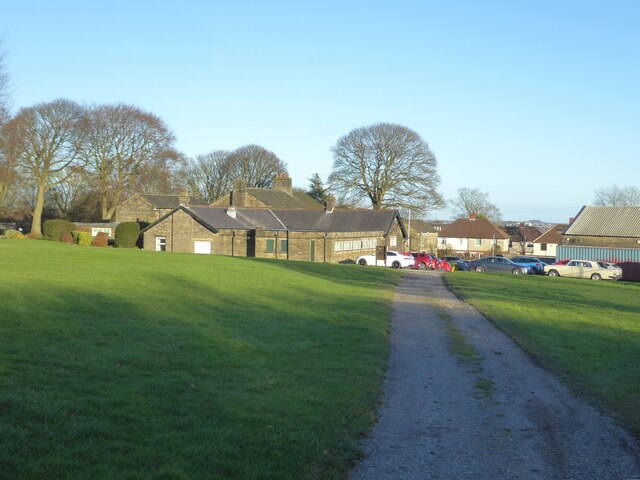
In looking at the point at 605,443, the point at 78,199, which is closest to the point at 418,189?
the point at 78,199

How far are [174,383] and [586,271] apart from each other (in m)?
46.6

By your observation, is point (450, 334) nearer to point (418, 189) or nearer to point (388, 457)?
point (388, 457)

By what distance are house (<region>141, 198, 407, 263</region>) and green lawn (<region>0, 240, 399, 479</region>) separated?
3592 centimetres

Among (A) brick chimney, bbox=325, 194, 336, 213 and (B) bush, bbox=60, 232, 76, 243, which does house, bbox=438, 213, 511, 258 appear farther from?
(B) bush, bbox=60, 232, 76, 243

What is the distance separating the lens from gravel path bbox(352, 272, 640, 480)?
671cm

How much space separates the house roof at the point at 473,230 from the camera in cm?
9812

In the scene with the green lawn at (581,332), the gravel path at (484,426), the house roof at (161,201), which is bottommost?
the gravel path at (484,426)

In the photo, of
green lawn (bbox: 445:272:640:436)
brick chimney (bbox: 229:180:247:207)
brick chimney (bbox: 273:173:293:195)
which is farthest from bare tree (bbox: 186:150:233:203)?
green lawn (bbox: 445:272:640:436)

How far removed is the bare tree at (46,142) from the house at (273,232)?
16016mm

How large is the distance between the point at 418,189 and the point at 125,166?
32.7m

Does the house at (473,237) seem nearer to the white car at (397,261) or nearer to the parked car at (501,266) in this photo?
the white car at (397,261)

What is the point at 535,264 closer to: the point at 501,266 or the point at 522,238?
the point at 501,266

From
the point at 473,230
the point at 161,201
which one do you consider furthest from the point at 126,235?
the point at 473,230

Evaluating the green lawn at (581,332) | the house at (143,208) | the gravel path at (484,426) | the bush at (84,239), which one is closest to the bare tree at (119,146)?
the house at (143,208)
